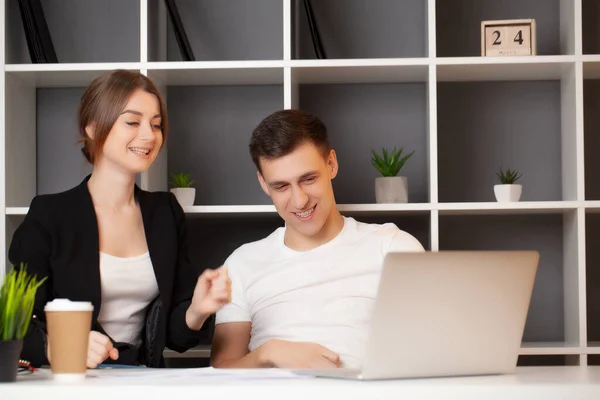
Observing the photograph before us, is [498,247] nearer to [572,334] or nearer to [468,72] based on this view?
[572,334]

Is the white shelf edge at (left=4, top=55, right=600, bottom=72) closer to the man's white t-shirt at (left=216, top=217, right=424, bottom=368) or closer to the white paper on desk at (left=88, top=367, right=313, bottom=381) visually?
the man's white t-shirt at (left=216, top=217, right=424, bottom=368)

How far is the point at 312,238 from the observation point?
2.39 m

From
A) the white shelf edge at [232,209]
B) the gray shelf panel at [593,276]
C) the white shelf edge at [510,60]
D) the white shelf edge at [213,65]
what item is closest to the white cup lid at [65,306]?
the white shelf edge at [232,209]

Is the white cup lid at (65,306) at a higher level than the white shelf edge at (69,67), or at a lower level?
lower

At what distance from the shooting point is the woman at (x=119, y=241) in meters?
2.17

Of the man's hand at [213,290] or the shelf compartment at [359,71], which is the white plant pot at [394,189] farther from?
the man's hand at [213,290]

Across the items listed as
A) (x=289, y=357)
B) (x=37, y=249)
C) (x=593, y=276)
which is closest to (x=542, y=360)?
(x=593, y=276)

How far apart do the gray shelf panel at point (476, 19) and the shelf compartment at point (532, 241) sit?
629 mm

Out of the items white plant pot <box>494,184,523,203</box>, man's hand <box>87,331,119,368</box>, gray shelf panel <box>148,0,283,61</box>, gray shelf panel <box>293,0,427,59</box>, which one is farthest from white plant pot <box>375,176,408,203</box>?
man's hand <box>87,331,119,368</box>

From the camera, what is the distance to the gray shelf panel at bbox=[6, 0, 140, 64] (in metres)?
3.20

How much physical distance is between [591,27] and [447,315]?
88.0 inches

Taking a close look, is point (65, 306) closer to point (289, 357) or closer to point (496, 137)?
point (289, 357)

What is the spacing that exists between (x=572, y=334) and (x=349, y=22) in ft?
4.54

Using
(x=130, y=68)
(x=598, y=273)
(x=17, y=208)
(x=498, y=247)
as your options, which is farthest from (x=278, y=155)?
(x=598, y=273)
